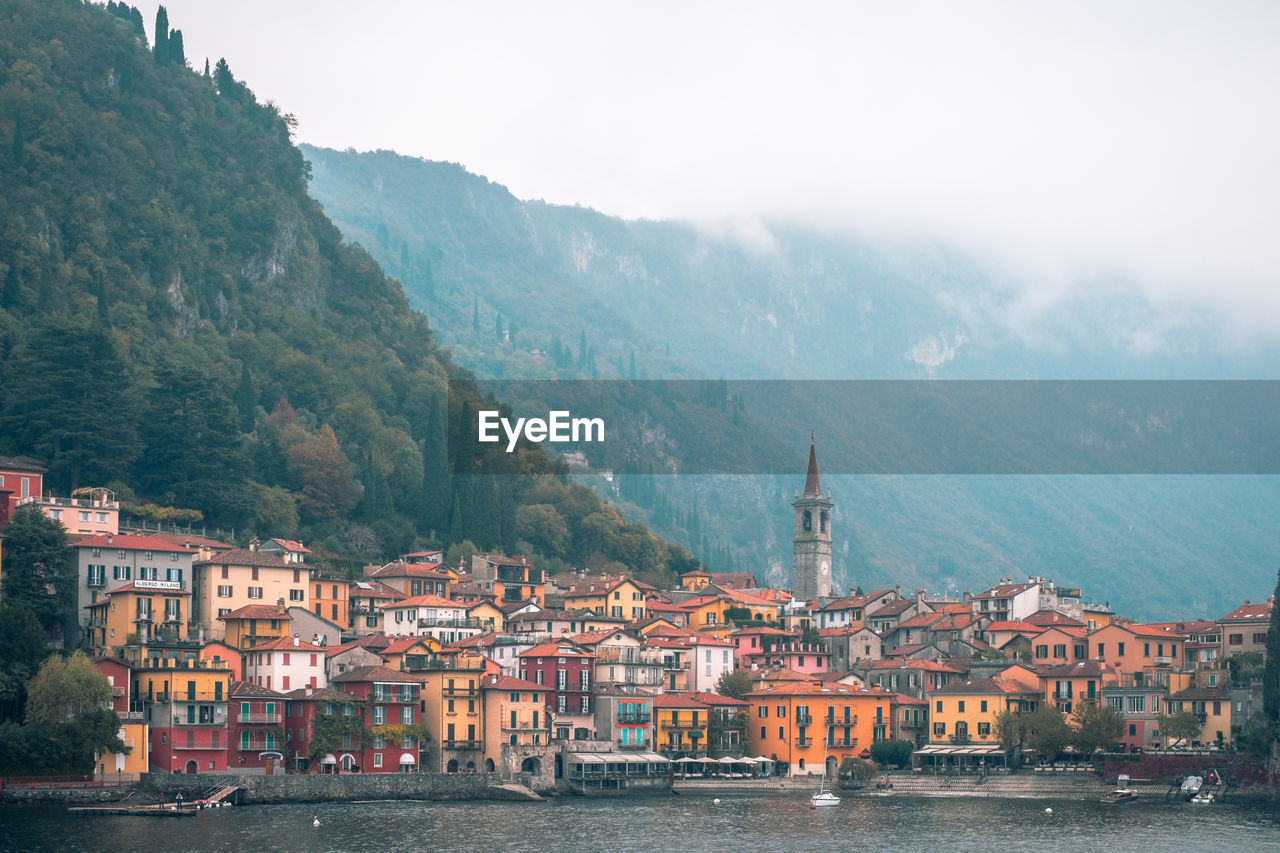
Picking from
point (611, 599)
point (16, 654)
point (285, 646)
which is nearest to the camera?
point (16, 654)

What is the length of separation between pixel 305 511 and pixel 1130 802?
64738 millimetres

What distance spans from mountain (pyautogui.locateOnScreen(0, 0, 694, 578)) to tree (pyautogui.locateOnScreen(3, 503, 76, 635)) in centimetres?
1809

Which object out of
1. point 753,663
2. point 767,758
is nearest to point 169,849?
point 767,758

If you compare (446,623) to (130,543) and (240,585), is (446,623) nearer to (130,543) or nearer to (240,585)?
(240,585)

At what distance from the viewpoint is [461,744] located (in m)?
110

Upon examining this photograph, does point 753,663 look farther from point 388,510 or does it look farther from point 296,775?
point 296,775

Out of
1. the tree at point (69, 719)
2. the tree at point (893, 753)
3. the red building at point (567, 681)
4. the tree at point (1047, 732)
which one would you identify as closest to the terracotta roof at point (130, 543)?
the tree at point (69, 719)

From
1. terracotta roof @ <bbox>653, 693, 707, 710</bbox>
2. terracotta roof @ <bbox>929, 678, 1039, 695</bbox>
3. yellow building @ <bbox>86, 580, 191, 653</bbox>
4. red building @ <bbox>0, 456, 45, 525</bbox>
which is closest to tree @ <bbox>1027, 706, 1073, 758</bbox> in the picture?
terracotta roof @ <bbox>929, 678, 1039, 695</bbox>

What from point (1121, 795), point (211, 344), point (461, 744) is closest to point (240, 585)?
point (461, 744)

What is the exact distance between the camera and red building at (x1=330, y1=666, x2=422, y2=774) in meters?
106

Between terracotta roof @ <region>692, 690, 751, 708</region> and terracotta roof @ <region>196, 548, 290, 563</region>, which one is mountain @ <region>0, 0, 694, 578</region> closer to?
terracotta roof @ <region>196, 548, 290, 563</region>

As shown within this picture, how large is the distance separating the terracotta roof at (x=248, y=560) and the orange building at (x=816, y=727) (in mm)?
28933

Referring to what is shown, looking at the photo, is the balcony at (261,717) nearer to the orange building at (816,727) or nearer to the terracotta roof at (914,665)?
the orange building at (816,727)

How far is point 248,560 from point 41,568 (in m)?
12.9
